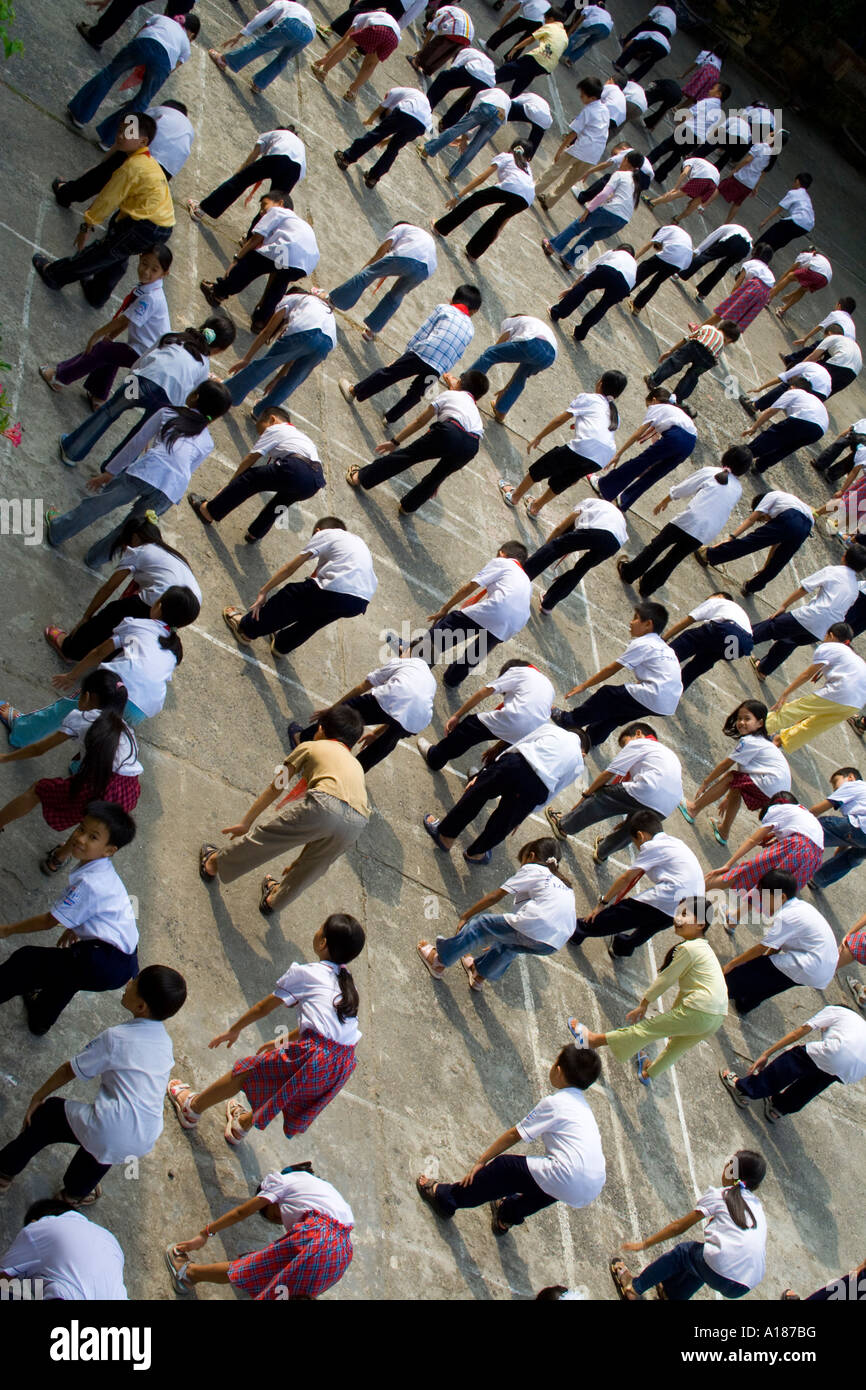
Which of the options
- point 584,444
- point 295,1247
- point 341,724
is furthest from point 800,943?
point 295,1247

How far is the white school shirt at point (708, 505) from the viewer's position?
37.6 ft

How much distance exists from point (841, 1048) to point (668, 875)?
1.73 metres

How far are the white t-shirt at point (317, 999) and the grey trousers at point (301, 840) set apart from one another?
3.08 ft

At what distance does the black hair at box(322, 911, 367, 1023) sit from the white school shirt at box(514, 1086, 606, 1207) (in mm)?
1334

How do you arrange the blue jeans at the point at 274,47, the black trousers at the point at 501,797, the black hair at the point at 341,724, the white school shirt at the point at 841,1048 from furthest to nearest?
the blue jeans at the point at 274,47 → the white school shirt at the point at 841,1048 → the black trousers at the point at 501,797 → the black hair at the point at 341,724

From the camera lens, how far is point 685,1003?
7.74 meters

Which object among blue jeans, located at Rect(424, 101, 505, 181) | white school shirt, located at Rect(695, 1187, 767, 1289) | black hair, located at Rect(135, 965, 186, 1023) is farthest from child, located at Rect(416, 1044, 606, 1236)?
blue jeans, located at Rect(424, 101, 505, 181)

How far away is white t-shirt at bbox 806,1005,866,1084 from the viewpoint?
8328mm

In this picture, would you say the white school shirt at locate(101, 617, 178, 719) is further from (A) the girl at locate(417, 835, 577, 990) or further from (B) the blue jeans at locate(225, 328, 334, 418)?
(B) the blue jeans at locate(225, 328, 334, 418)

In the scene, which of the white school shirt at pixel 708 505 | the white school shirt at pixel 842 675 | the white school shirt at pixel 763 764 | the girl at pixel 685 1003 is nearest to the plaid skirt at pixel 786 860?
the white school shirt at pixel 763 764

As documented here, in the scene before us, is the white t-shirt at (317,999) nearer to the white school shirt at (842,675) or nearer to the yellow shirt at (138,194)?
the yellow shirt at (138,194)

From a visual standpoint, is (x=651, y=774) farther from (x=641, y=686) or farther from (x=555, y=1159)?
(x=555, y=1159)
